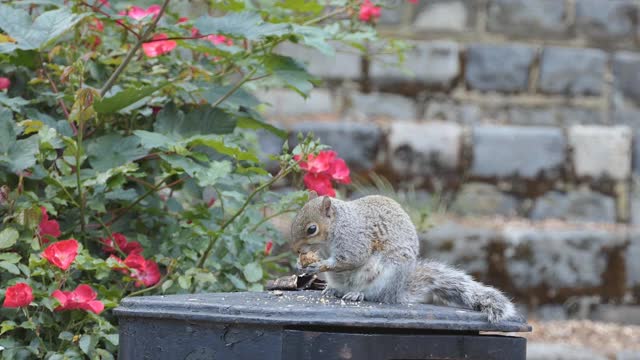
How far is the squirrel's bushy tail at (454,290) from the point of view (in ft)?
6.79

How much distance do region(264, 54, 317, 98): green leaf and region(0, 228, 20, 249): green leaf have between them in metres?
0.80

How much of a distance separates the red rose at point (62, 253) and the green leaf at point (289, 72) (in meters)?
0.77

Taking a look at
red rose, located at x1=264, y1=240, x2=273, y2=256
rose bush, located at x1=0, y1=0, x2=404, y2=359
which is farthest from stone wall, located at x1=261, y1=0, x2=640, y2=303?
rose bush, located at x1=0, y1=0, x2=404, y2=359

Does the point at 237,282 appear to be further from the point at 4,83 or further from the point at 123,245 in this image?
the point at 4,83

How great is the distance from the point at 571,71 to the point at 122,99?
151 inches

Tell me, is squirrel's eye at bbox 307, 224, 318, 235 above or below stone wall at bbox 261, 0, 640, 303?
above

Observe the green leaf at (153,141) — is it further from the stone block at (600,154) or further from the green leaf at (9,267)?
the stone block at (600,154)

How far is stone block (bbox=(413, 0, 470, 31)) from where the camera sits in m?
5.76

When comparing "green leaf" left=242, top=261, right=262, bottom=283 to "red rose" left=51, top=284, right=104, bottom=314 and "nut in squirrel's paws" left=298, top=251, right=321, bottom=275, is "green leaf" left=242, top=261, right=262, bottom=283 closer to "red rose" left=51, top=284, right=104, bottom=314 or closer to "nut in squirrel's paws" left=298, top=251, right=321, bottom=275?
"nut in squirrel's paws" left=298, top=251, right=321, bottom=275

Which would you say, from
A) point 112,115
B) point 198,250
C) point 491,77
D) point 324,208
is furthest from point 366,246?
point 491,77

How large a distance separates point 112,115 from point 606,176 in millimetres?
3514

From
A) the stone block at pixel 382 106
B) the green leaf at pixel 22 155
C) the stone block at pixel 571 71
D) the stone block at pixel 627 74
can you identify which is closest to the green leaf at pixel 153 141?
the green leaf at pixel 22 155

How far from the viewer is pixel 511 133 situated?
5.50 meters

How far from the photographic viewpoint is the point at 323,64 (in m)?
5.62
